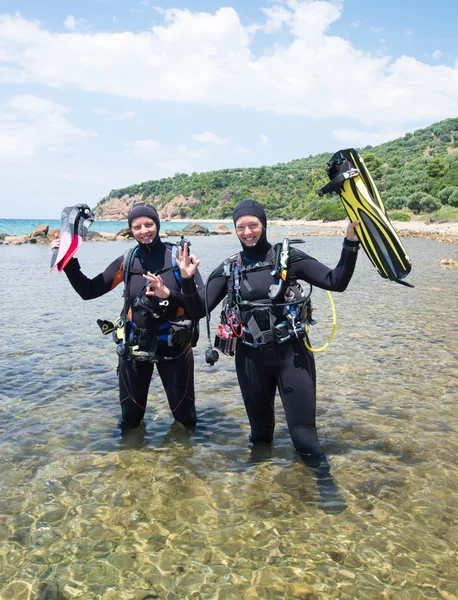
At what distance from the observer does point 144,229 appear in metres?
4.92

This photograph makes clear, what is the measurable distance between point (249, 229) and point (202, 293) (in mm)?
761

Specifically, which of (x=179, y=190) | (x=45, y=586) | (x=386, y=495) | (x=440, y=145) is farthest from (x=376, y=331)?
(x=179, y=190)

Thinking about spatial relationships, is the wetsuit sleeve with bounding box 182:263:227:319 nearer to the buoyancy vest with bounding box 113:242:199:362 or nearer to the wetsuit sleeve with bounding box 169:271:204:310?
the wetsuit sleeve with bounding box 169:271:204:310

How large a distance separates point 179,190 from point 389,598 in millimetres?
189447

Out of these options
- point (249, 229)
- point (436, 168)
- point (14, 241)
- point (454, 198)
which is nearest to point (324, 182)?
point (436, 168)

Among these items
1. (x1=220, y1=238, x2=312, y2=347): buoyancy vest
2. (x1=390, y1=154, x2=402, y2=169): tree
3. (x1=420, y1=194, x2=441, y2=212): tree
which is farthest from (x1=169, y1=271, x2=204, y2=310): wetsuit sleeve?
(x1=390, y1=154, x2=402, y2=169): tree

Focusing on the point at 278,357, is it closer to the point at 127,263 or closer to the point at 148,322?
the point at 148,322

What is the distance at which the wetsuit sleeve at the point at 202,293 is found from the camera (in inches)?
178

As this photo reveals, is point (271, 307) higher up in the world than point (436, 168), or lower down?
lower down

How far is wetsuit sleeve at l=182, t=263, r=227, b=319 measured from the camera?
14.8 ft

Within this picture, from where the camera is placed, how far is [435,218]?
52.3 m

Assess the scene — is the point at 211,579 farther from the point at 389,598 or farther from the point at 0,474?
the point at 0,474

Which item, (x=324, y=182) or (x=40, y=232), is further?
(x=324, y=182)

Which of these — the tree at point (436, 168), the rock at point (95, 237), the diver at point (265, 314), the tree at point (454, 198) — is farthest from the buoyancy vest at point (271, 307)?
the tree at point (436, 168)
